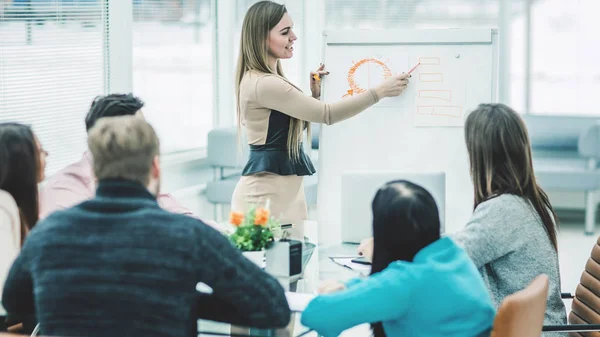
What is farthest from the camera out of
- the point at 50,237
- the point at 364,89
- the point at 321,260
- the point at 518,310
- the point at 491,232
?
the point at 364,89

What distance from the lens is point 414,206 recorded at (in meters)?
1.76

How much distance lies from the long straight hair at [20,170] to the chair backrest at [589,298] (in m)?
1.68

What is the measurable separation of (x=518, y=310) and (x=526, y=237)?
1.89 feet

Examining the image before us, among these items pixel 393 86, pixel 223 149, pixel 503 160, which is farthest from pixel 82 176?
pixel 223 149

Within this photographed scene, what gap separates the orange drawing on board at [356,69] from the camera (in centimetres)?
371

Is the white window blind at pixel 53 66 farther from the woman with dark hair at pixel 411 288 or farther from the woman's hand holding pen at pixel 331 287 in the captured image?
the woman with dark hair at pixel 411 288

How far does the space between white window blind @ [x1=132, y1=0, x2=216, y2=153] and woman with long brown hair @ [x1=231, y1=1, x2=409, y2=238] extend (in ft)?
5.35

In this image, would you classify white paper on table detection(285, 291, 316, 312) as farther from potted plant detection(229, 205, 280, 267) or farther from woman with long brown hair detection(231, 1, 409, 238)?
woman with long brown hair detection(231, 1, 409, 238)

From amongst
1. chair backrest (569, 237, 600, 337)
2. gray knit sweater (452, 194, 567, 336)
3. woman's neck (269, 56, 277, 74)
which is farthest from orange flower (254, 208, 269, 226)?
woman's neck (269, 56, 277, 74)

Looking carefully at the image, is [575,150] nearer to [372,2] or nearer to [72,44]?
[372,2]

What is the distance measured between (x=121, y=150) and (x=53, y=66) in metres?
2.35

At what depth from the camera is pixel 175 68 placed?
541cm

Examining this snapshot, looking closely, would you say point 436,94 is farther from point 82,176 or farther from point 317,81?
point 82,176

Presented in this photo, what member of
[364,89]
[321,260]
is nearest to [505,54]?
[364,89]
